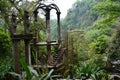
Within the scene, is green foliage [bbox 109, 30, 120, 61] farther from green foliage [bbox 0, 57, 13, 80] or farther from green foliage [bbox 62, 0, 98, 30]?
green foliage [bbox 62, 0, 98, 30]

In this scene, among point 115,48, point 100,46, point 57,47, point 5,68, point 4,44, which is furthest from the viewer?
point 100,46

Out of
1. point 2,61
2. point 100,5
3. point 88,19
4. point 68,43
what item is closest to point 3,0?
point 2,61

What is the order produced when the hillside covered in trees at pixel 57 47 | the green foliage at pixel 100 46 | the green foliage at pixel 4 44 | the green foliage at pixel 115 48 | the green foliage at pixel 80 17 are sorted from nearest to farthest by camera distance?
1. the hillside covered in trees at pixel 57 47
2. the green foliage at pixel 115 48
3. the green foliage at pixel 4 44
4. the green foliage at pixel 100 46
5. the green foliage at pixel 80 17

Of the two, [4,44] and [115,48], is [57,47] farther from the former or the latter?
[115,48]

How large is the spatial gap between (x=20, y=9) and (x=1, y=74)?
456 cm

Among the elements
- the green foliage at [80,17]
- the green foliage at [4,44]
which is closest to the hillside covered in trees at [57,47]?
the green foliage at [4,44]

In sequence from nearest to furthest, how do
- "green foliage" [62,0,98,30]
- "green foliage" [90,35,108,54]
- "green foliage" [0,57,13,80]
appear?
1. "green foliage" [0,57,13,80]
2. "green foliage" [90,35,108,54]
3. "green foliage" [62,0,98,30]

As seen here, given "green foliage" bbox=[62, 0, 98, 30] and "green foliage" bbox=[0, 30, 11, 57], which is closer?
"green foliage" bbox=[0, 30, 11, 57]

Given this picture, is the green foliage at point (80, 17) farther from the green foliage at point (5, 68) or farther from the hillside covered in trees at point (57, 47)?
the green foliage at point (5, 68)

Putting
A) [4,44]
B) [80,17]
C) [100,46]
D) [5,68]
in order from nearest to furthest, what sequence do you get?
[5,68], [4,44], [100,46], [80,17]

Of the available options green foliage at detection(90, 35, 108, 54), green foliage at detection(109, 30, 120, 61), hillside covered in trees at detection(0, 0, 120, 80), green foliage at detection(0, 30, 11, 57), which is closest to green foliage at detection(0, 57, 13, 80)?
hillside covered in trees at detection(0, 0, 120, 80)

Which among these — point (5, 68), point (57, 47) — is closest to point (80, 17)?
point (57, 47)

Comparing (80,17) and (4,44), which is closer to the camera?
(4,44)

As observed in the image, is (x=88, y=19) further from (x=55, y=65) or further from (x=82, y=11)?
(x=55, y=65)
